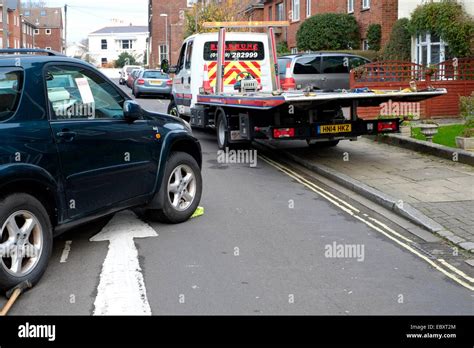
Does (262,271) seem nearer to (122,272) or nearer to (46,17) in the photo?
(122,272)

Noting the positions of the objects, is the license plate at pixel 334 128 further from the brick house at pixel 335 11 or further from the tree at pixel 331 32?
the tree at pixel 331 32

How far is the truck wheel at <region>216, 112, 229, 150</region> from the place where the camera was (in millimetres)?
12846

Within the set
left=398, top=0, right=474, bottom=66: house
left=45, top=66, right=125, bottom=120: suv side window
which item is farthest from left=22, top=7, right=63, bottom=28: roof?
left=45, top=66, right=125, bottom=120: suv side window

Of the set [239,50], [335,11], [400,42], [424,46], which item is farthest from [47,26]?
[239,50]

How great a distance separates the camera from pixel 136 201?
22.0ft

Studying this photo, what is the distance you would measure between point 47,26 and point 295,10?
3609 inches

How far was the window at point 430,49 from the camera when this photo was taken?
2237 centimetres

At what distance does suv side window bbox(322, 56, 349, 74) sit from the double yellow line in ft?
28.5

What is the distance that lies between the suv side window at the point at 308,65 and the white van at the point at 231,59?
4.03m

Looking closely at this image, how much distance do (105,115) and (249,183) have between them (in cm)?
408

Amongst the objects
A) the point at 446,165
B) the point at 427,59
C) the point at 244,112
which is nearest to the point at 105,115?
the point at 244,112

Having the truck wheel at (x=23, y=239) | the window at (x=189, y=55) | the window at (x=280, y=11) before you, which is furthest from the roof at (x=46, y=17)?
the truck wheel at (x=23, y=239)

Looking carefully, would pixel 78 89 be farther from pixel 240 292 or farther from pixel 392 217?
pixel 392 217

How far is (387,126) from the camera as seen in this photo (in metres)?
11.7
